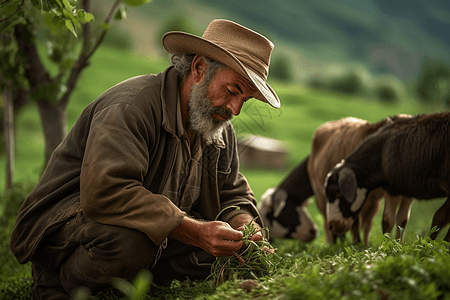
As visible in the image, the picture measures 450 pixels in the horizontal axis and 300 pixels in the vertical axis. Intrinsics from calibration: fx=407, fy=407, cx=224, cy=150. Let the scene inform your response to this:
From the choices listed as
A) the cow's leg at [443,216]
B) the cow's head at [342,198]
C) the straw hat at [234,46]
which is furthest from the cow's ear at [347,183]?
the straw hat at [234,46]

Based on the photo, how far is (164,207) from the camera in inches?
89.4

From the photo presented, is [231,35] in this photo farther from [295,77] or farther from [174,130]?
[295,77]

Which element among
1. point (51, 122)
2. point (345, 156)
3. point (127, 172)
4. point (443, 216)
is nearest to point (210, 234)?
point (127, 172)

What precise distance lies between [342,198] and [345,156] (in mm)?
605

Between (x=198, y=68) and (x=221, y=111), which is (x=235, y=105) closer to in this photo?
(x=221, y=111)

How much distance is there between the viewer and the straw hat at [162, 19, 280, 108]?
2594mm

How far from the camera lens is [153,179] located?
2.69 metres

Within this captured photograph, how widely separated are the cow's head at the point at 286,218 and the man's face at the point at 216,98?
3025 millimetres

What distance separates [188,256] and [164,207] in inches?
32.9

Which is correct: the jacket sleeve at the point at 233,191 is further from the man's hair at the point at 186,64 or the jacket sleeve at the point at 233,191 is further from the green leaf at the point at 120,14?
the green leaf at the point at 120,14

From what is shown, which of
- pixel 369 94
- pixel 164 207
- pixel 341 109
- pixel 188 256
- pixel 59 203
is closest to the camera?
pixel 164 207

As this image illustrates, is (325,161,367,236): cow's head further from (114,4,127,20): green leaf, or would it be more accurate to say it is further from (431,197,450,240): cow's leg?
(114,4,127,20): green leaf

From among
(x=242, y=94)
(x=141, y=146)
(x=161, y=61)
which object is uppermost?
(x=242, y=94)

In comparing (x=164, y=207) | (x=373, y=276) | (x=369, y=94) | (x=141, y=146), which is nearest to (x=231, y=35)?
(x=141, y=146)
